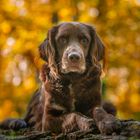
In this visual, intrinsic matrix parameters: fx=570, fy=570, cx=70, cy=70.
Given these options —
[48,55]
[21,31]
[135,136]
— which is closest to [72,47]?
[48,55]

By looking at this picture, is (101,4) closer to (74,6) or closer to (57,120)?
(74,6)

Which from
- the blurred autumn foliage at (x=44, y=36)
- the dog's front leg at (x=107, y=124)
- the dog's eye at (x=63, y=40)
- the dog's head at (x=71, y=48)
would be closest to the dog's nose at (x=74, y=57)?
the dog's head at (x=71, y=48)

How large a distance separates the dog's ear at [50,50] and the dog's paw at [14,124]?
126 centimetres

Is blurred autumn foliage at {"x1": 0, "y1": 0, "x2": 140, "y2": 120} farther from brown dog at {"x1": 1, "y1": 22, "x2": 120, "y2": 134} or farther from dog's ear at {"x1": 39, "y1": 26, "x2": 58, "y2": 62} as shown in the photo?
brown dog at {"x1": 1, "y1": 22, "x2": 120, "y2": 134}

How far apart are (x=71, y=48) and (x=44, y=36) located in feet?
28.4

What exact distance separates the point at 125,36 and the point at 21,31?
327 centimetres

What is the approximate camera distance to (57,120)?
7.30m

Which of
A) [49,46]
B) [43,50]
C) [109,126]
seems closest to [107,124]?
[109,126]

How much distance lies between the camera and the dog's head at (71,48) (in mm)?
7141

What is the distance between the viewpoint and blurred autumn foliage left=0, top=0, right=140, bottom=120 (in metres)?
16.9

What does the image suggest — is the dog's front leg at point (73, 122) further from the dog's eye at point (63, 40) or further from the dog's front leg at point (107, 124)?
the dog's eye at point (63, 40)

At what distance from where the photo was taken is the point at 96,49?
7.77 metres

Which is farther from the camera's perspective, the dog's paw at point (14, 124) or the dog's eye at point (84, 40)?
the dog's paw at point (14, 124)

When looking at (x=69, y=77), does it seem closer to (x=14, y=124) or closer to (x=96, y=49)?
(x=96, y=49)
